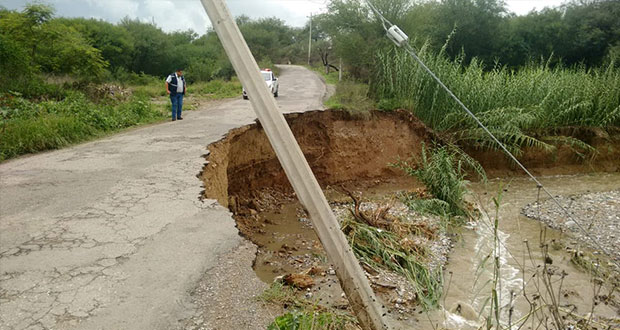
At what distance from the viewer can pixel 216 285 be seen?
335 cm

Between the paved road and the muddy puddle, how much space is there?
581mm

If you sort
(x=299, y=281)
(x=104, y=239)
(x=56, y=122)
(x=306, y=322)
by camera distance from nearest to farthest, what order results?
(x=306, y=322), (x=104, y=239), (x=299, y=281), (x=56, y=122)

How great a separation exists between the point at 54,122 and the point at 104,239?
5650 millimetres

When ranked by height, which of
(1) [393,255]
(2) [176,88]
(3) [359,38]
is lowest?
(1) [393,255]

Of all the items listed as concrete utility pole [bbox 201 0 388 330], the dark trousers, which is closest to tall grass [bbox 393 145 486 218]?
concrete utility pole [bbox 201 0 388 330]

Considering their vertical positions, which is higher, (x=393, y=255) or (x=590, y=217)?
(x=393, y=255)

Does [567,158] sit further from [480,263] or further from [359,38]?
[359,38]

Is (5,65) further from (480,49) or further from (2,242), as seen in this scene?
(480,49)

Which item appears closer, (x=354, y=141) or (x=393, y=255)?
(x=393, y=255)

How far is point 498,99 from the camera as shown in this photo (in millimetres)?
10641

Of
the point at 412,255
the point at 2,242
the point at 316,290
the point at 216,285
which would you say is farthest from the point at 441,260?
the point at 2,242

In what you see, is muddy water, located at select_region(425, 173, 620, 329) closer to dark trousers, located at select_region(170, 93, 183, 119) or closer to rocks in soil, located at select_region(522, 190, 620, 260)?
rocks in soil, located at select_region(522, 190, 620, 260)

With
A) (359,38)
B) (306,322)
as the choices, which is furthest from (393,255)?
(359,38)

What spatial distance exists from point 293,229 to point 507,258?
325cm
